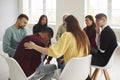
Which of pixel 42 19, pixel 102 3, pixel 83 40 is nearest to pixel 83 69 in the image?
pixel 83 40

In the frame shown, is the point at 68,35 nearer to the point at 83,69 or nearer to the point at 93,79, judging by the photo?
the point at 83,69

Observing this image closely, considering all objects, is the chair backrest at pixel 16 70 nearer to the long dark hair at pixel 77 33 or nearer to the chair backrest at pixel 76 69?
the chair backrest at pixel 76 69

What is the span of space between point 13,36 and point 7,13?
464 cm

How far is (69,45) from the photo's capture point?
95.4 inches

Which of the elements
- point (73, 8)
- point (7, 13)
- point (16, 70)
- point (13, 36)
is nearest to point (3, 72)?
point (13, 36)

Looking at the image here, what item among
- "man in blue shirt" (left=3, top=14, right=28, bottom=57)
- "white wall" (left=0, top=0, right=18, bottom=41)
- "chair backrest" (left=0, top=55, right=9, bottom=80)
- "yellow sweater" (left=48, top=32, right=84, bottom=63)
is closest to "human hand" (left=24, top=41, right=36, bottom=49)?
"yellow sweater" (left=48, top=32, right=84, bottom=63)

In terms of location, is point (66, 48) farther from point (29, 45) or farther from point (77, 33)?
point (29, 45)

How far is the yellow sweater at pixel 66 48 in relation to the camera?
2.38 m

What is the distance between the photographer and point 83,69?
243cm

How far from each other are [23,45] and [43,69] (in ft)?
1.40

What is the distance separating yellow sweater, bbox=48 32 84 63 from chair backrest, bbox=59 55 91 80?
0.13m

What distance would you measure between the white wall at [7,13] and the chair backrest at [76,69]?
5699mm

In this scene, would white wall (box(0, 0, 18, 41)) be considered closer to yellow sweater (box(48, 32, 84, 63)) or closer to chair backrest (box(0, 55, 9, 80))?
chair backrest (box(0, 55, 9, 80))

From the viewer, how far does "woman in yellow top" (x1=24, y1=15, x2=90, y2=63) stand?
7.82 feet
